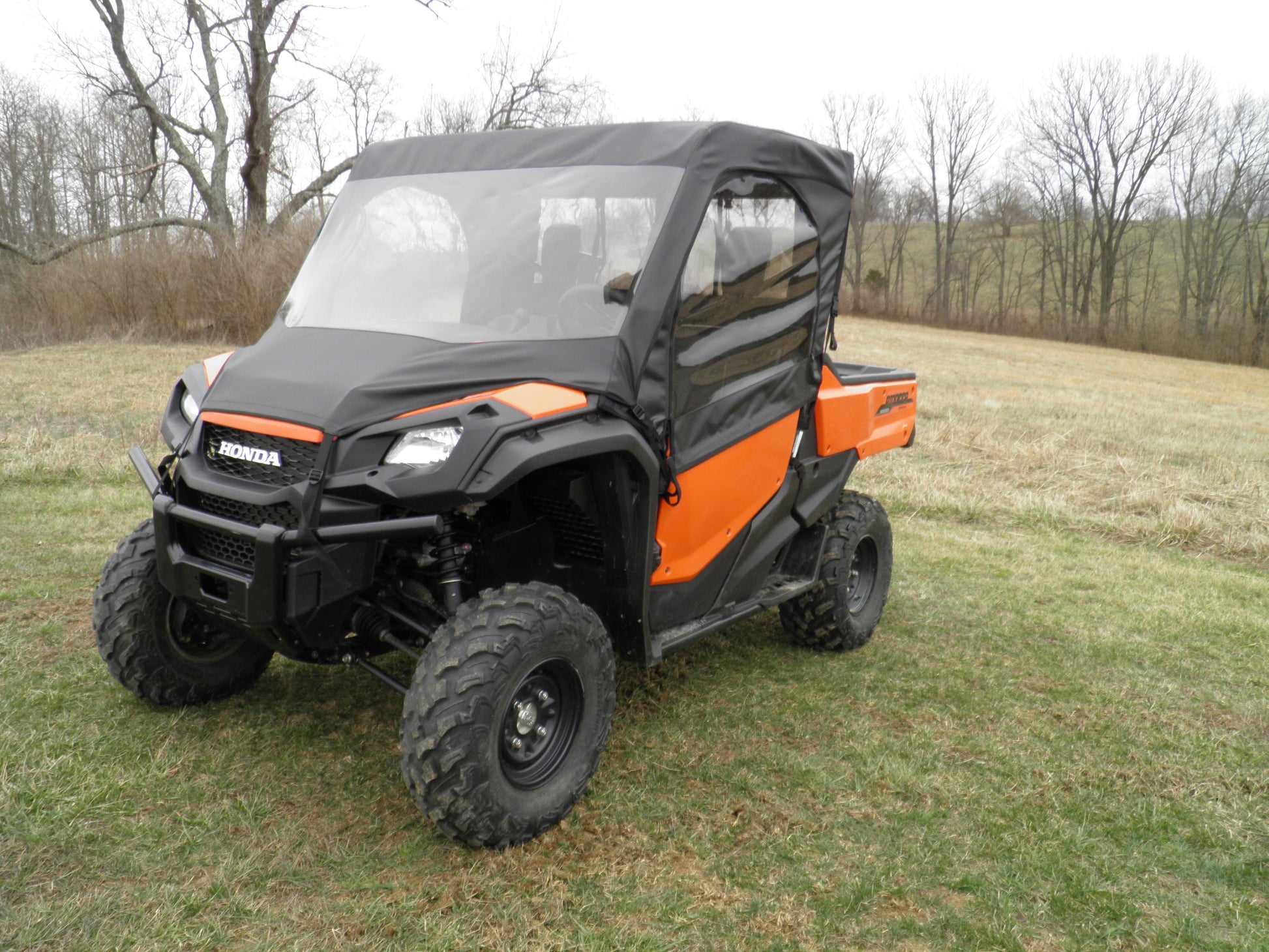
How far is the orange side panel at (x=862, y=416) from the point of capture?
177 inches

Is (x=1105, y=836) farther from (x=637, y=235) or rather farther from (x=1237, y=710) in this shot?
(x=637, y=235)

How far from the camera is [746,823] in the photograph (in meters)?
3.29

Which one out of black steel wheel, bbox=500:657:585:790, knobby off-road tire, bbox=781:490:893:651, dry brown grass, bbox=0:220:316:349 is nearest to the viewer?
black steel wheel, bbox=500:657:585:790

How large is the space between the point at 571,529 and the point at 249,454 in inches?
42.8

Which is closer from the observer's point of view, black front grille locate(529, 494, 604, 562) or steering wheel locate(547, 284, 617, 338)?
steering wheel locate(547, 284, 617, 338)

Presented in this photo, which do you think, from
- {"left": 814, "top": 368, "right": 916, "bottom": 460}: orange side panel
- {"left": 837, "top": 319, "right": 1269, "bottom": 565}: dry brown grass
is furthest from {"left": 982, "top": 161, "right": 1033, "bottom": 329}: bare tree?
{"left": 814, "top": 368, "right": 916, "bottom": 460}: orange side panel

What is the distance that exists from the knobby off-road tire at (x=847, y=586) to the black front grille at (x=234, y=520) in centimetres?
269

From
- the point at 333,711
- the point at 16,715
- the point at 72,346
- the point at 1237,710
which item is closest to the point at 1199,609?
the point at 1237,710

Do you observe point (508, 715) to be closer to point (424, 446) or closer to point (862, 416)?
point (424, 446)

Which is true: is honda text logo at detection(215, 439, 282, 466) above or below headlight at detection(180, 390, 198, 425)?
below

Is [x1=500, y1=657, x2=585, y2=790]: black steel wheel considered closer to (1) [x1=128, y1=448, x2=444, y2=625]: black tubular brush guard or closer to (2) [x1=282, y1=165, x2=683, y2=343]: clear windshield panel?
(1) [x1=128, y1=448, x2=444, y2=625]: black tubular brush guard

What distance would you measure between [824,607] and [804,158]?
209 centimetres

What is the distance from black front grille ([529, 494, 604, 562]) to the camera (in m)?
3.38

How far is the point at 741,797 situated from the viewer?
345 cm
